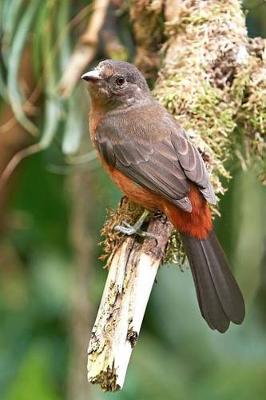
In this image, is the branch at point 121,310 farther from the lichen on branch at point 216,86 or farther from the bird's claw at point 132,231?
the lichen on branch at point 216,86

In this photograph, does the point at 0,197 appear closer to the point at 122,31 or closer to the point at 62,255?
the point at 62,255

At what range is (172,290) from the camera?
13.8 feet

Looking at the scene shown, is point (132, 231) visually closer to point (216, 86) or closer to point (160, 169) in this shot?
point (160, 169)

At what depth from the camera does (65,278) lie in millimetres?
Result: 4395

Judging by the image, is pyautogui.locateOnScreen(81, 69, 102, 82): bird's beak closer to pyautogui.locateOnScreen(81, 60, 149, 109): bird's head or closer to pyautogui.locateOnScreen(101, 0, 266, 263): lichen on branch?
pyautogui.locateOnScreen(81, 60, 149, 109): bird's head

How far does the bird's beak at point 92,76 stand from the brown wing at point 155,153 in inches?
6.0

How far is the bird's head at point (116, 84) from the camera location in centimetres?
359

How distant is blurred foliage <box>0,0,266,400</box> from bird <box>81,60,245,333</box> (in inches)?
7.1

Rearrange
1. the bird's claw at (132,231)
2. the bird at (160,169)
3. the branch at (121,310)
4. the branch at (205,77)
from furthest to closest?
the branch at (205,77), the bird at (160,169), the bird's claw at (132,231), the branch at (121,310)

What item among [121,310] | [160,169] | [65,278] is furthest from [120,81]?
[121,310]

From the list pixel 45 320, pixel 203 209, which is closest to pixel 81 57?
pixel 203 209

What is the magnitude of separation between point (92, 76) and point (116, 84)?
0.52ft

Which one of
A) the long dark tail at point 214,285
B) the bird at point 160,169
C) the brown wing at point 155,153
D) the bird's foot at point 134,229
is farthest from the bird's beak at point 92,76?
the long dark tail at point 214,285

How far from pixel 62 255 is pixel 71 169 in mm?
646
